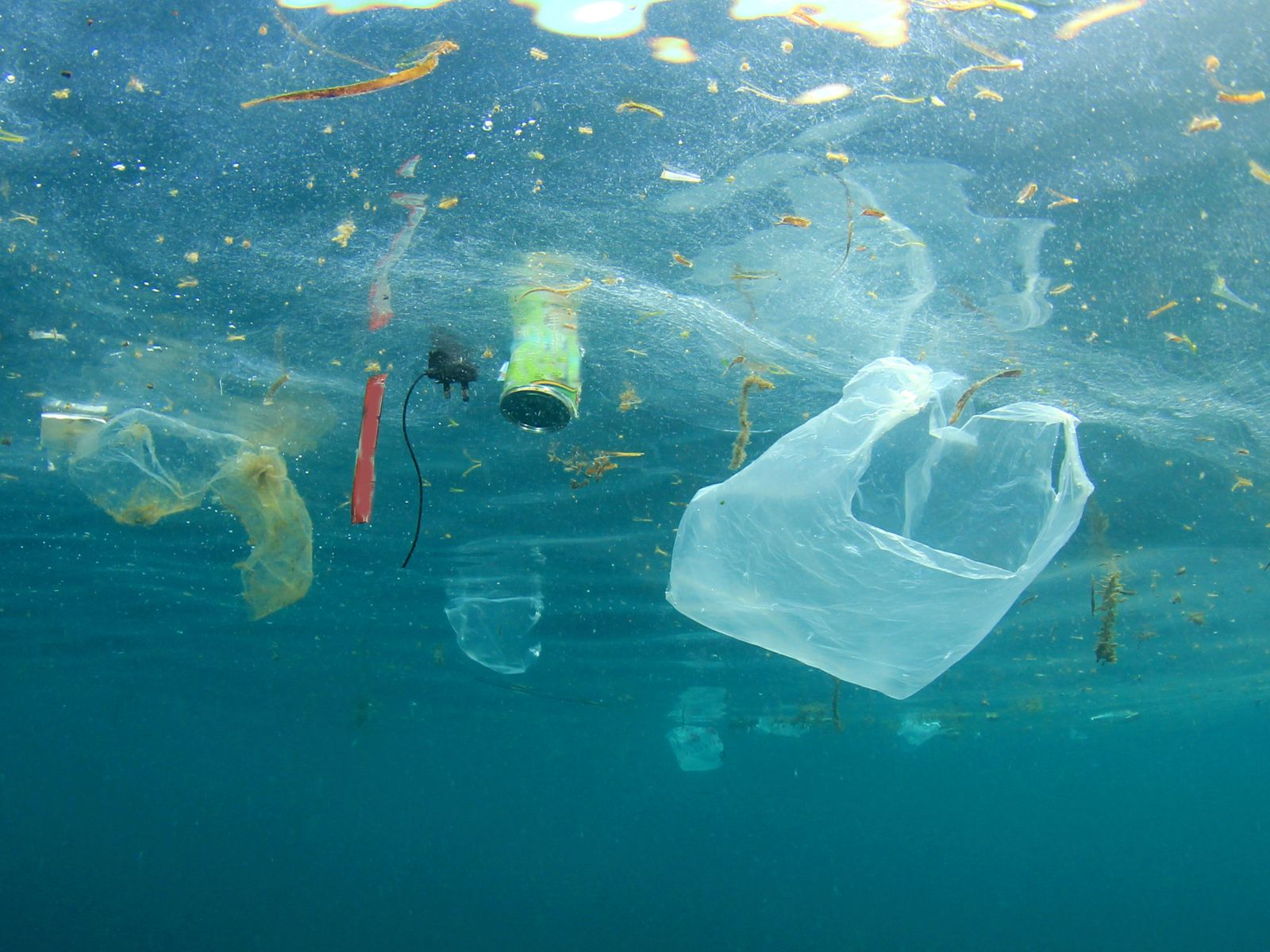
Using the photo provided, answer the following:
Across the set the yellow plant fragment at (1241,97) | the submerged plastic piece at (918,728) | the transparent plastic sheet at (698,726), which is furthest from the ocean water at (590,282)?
the submerged plastic piece at (918,728)

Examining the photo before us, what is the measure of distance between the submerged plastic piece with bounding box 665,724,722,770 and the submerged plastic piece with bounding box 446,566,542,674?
18.9 metres

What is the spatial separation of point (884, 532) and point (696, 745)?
39708 millimetres

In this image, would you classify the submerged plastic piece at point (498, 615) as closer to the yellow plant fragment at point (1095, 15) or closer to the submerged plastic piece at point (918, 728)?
the yellow plant fragment at point (1095, 15)

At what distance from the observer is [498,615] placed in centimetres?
1750

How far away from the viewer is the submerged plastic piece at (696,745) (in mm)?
37156

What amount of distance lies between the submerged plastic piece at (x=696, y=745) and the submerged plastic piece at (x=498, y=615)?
745 inches

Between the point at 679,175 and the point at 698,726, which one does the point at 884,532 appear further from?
the point at 698,726

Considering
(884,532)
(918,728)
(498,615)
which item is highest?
(884,532)

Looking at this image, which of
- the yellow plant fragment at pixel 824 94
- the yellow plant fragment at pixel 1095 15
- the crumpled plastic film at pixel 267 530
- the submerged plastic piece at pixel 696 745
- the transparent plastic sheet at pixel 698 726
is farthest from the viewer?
the submerged plastic piece at pixel 696 745

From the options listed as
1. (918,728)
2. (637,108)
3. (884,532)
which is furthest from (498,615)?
(918,728)

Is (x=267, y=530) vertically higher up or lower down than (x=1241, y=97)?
lower down

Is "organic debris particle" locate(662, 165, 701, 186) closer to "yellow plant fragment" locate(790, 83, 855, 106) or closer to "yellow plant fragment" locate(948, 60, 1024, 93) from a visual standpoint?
"yellow plant fragment" locate(790, 83, 855, 106)

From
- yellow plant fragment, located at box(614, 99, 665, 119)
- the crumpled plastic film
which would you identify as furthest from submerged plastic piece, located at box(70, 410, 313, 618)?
yellow plant fragment, located at box(614, 99, 665, 119)

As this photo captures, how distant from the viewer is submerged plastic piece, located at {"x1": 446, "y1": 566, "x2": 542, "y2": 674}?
16.0 metres
